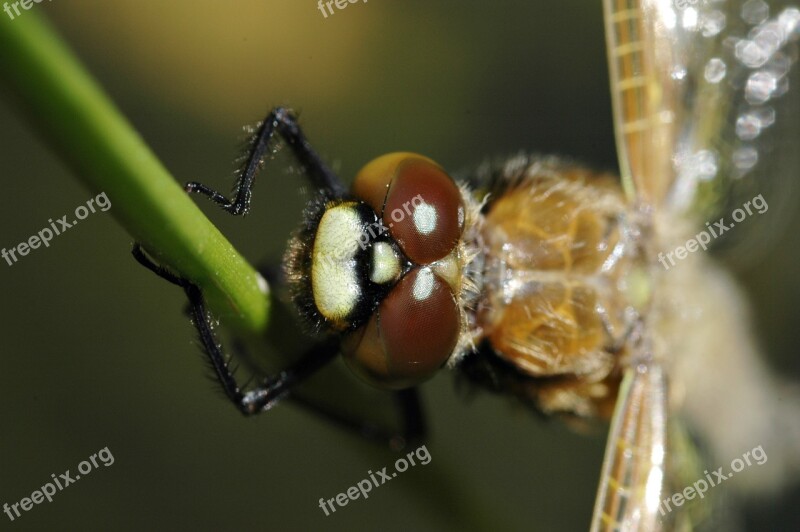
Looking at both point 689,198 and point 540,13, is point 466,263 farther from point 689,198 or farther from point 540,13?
point 540,13

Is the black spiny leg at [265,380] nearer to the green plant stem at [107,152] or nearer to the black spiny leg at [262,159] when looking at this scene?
the black spiny leg at [262,159]

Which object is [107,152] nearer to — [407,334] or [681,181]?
[407,334]

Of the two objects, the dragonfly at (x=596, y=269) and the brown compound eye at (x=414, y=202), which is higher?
the brown compound eye at (x=414, y=202)

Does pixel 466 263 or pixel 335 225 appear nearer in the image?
pixel 335 225

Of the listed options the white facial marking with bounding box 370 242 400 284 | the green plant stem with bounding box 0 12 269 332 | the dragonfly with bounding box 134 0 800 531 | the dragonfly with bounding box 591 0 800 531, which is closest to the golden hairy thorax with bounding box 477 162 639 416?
the dragonfly with bounding box 134 0 800 531

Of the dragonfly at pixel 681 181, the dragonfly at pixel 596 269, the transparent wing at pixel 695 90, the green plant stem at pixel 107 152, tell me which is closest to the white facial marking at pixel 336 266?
the dragonfly at pixel 596 269

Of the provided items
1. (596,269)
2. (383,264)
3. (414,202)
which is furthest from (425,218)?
(596,269)

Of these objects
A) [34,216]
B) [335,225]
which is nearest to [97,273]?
[34,216]
